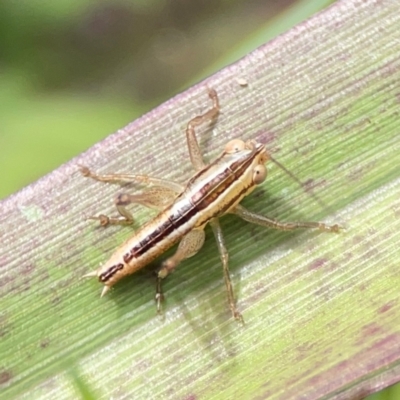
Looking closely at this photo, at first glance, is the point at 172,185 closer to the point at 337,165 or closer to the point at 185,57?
the point at 337,165

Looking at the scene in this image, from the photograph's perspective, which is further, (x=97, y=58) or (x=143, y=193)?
(x=97, y=58)

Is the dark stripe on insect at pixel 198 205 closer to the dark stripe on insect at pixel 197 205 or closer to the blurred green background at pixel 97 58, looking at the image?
the dark stripe on insect at pixel 197 205

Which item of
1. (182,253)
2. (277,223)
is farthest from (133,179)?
(277,223)

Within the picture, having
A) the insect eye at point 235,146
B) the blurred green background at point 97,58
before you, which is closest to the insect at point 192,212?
the insect eye at point 235,146

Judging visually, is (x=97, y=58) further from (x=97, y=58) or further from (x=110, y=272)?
(x=110, y=272)

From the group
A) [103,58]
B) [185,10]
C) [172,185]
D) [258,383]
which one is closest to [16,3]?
[103,58]

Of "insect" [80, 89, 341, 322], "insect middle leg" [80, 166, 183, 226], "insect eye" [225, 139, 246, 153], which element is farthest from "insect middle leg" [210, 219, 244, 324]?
"insect eye" [225, 139, 246, 153]

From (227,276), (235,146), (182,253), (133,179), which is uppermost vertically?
(133,179)

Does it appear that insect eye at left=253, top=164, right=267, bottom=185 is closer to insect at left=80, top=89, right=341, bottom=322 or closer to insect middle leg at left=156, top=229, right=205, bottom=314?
insect at left=80, top=89, right=341, bottom=322
